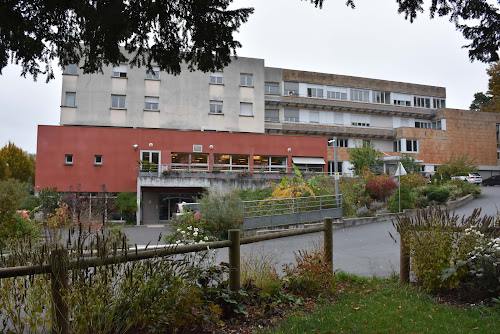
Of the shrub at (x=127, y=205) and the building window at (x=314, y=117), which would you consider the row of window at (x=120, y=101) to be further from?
the building window at (x=314, y=117)

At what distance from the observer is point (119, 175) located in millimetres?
27375

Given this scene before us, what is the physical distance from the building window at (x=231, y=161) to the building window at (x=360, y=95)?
880 inches

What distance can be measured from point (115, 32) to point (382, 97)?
48857 millimetres

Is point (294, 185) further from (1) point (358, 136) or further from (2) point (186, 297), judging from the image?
(1) point (358, 136)

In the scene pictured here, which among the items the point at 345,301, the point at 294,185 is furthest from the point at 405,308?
the point at 294,185

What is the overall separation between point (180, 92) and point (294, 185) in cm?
2066

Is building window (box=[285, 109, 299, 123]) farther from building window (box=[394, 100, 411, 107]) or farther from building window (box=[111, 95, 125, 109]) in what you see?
building window (box=[111, 95, 125, 109])

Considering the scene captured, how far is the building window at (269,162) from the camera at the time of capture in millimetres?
31031

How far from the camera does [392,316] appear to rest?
4.74 meters

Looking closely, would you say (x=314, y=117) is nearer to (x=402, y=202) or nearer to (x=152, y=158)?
(x=152, y=158)

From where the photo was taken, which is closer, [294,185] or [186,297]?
[186,297]

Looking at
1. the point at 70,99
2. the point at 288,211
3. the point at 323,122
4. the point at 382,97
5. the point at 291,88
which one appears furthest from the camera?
the point at 382,97

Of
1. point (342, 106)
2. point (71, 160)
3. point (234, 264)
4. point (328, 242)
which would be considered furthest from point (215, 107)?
point (234, 264)

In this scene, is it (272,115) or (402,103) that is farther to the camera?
(402,103)
